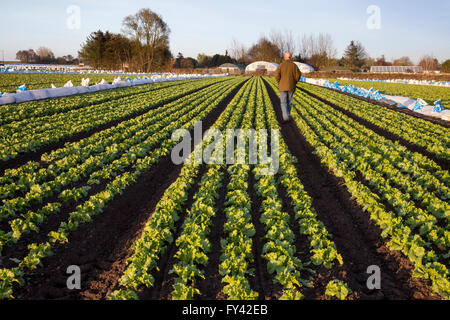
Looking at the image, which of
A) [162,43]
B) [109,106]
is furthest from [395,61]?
[109,106]

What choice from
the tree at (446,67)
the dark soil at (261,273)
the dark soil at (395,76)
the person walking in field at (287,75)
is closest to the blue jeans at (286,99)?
the person walking in field at (287,75)

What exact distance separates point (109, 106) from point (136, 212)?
12721mm

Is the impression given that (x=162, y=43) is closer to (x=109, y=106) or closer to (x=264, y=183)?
(x=109, y=106)

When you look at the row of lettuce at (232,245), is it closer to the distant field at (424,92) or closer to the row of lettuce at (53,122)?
the row of lettuce at (53,122)

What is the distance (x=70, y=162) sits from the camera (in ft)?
25.7

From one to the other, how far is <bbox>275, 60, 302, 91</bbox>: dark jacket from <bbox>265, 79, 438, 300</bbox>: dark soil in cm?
547

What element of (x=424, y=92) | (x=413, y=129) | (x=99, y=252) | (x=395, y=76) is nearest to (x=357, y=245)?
(x=99, y=252)

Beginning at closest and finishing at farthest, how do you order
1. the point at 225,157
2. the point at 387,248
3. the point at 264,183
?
the point at 387,248
the point at 264,183
the point at 225,157

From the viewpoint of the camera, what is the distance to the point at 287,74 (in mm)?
12195

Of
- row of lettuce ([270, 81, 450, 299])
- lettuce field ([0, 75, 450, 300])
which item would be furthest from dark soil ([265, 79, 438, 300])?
row of lettuce ([270, 81, 450, 299])

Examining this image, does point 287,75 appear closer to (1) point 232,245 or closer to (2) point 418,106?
(1) point 232,245

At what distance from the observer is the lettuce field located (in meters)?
3.91

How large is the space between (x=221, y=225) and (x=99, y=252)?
2.14 meters

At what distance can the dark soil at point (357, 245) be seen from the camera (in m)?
3.89
